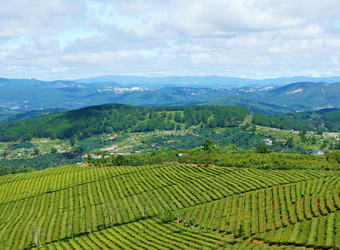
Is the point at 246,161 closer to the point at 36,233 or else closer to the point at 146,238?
the point at 146,238

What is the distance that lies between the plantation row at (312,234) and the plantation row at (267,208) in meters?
3.19

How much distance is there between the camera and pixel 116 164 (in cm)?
15962

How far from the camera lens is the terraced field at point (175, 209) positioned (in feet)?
241

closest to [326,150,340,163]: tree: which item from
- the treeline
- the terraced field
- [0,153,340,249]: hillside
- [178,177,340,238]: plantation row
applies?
the treeline

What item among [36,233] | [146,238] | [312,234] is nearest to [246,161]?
[146,238]

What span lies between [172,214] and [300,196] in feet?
126

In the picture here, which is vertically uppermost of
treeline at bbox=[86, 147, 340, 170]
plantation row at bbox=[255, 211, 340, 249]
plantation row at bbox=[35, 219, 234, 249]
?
plantation row at bbox=[255, 211, 340, 249]

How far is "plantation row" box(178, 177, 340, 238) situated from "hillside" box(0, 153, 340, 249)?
0.85 feet

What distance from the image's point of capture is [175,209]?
9806 centimetres

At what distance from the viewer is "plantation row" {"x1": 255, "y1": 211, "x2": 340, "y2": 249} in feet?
202

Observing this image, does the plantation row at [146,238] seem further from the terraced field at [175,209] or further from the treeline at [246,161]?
the treeline at [246,161]

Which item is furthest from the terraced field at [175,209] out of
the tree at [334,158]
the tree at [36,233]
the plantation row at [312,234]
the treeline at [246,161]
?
the tree at [334,158]

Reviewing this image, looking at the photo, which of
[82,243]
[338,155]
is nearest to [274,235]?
[82,243]

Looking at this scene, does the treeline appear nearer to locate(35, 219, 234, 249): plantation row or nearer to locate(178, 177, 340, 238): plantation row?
locate(178, 177, 340, 238): plantation row
